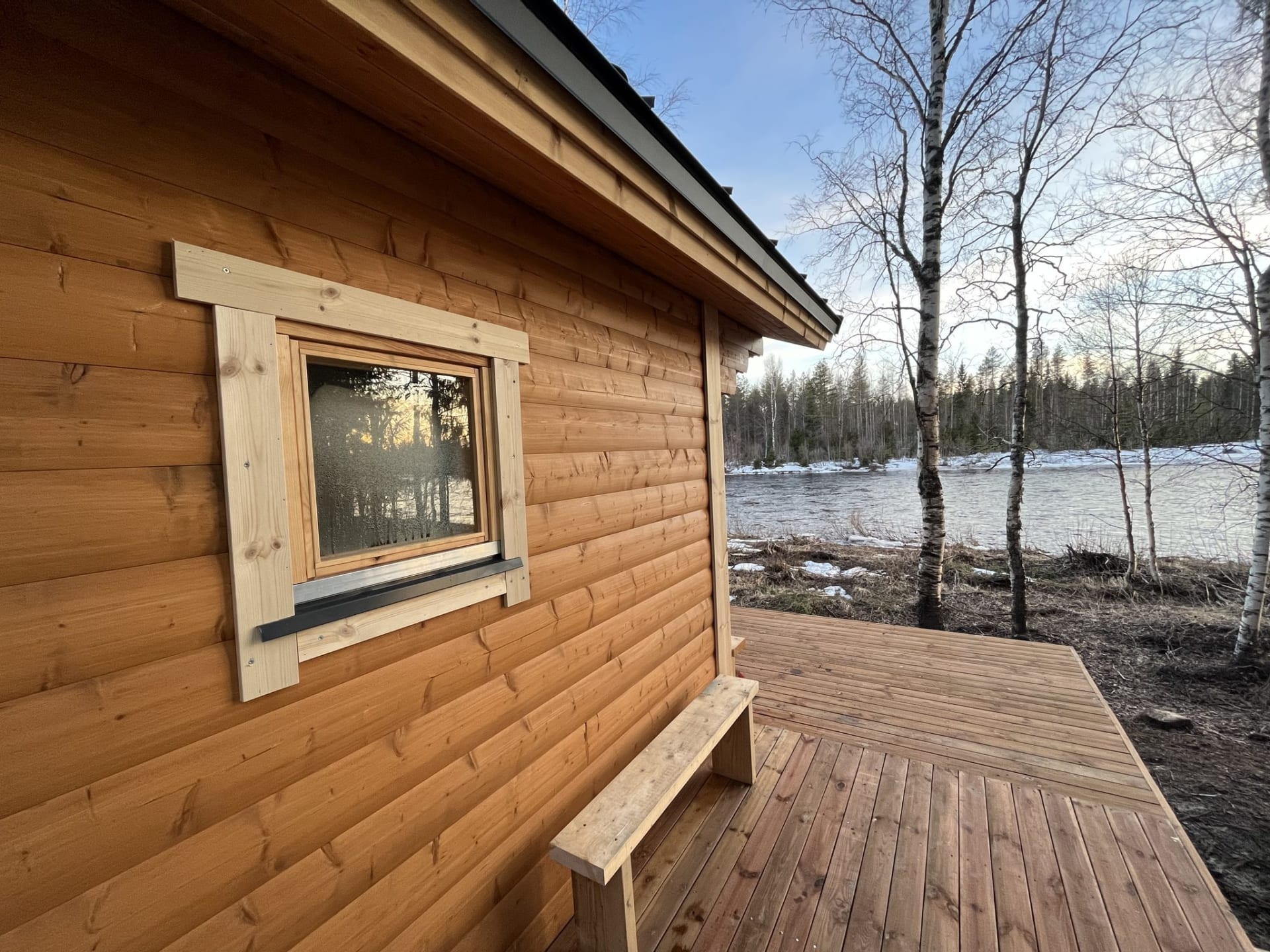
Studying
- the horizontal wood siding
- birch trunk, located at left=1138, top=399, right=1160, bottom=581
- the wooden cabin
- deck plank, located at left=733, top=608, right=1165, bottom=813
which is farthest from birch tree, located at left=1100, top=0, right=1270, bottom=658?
the horizontal wood siding

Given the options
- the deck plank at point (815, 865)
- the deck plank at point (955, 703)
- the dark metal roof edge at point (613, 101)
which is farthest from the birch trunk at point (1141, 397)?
the dark metal roof edge at point (613, 101)

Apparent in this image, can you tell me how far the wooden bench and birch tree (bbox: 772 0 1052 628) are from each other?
421 cm

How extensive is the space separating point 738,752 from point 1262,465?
5624 mm

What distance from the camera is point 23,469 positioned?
734mm

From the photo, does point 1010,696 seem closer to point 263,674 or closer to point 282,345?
point 263,674

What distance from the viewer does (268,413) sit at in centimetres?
98

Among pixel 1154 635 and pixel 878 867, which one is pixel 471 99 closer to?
pixel 878 867

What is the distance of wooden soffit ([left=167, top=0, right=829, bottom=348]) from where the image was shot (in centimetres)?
87

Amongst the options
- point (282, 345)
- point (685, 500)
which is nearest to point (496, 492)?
point (282, 345)

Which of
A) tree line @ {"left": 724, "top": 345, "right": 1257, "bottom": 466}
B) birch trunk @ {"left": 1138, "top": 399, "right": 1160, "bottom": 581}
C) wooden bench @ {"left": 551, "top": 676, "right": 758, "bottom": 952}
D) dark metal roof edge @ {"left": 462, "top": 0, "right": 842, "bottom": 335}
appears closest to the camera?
dark metal roof edge @ {"left": 462, "top": 0, "right": 842, "bottom": 335}

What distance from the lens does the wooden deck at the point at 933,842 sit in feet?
5.49

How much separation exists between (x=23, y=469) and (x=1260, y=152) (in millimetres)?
7893

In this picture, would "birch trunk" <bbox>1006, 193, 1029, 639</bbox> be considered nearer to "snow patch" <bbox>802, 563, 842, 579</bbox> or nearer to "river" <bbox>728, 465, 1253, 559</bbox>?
"river" <bbox>728, 465, 1253, 559</bbox>

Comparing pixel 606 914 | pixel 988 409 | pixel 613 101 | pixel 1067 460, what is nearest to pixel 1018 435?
pixel 613 101
